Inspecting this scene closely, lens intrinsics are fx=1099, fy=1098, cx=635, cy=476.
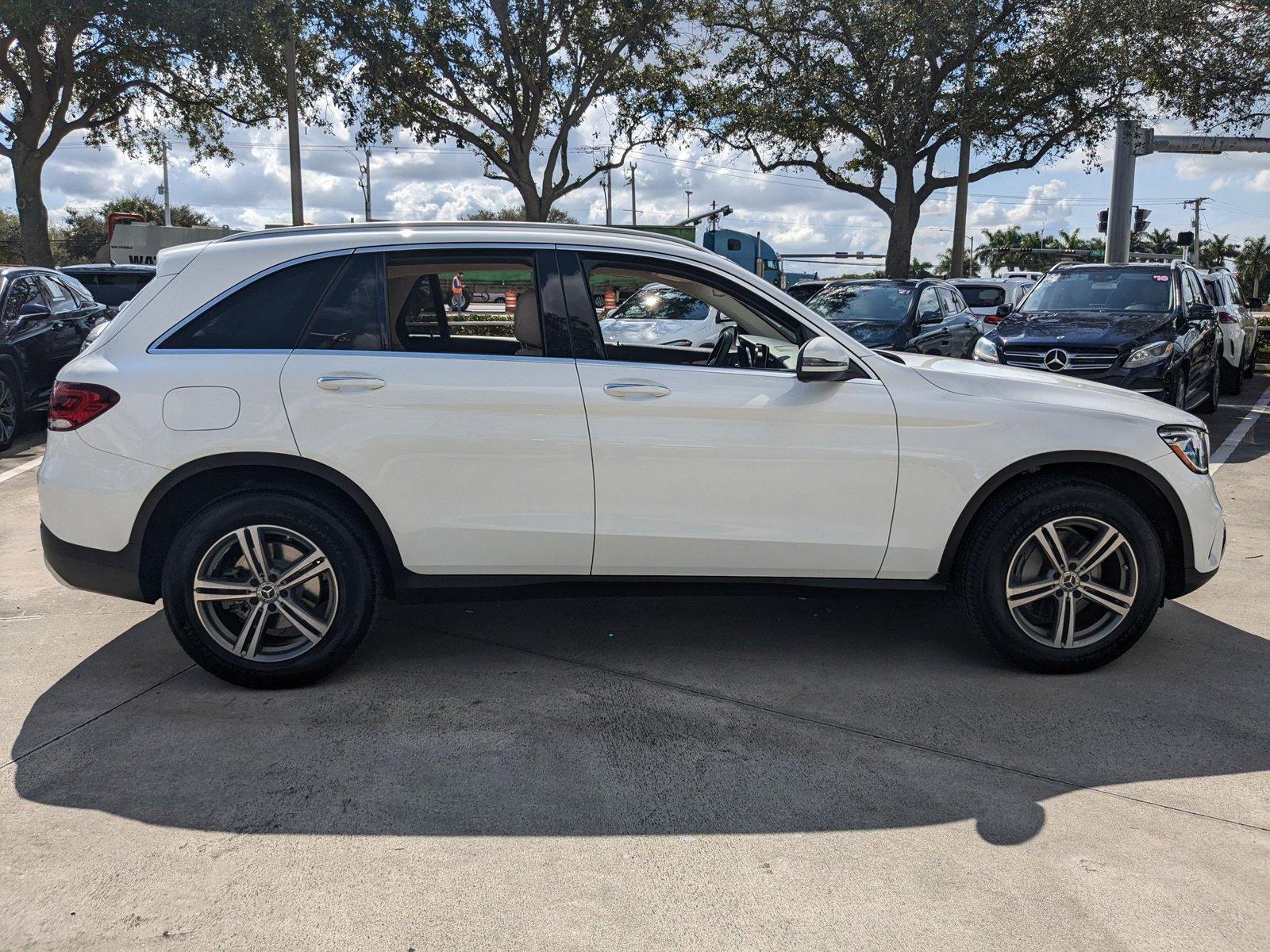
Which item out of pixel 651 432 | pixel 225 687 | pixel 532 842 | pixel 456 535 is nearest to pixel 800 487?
pixel 651 432

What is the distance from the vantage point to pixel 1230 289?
50.7ft

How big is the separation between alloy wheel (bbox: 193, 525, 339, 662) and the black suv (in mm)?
7214

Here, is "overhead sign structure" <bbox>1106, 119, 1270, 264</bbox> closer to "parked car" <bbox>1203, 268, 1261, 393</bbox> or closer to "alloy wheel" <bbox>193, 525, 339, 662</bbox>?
"parked car" <bbox>1203, 268, 1261, 393</bbox>

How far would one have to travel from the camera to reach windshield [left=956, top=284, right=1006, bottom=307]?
70.0 ft

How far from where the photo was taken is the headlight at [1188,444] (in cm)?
438

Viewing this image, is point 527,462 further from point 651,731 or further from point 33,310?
point 33,310

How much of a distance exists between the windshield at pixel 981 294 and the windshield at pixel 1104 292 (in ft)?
31.7

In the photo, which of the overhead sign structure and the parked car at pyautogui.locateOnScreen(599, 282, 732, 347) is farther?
the overhead sign structure

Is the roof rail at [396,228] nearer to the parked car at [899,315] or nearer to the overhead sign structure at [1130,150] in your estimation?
the parked car at [899,315]

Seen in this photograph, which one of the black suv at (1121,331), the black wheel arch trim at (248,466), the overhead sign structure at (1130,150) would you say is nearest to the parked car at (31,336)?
the black wheel arch trim at (248,466)

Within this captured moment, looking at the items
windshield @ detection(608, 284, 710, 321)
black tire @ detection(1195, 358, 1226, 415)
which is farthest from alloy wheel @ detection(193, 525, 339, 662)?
black tire @ detection(1195, 358, 1226, 415)

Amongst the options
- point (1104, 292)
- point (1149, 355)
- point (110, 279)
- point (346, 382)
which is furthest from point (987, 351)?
point (110, 279)

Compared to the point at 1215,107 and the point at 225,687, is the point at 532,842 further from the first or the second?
the point at 1215,107

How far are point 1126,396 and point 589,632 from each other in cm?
252
